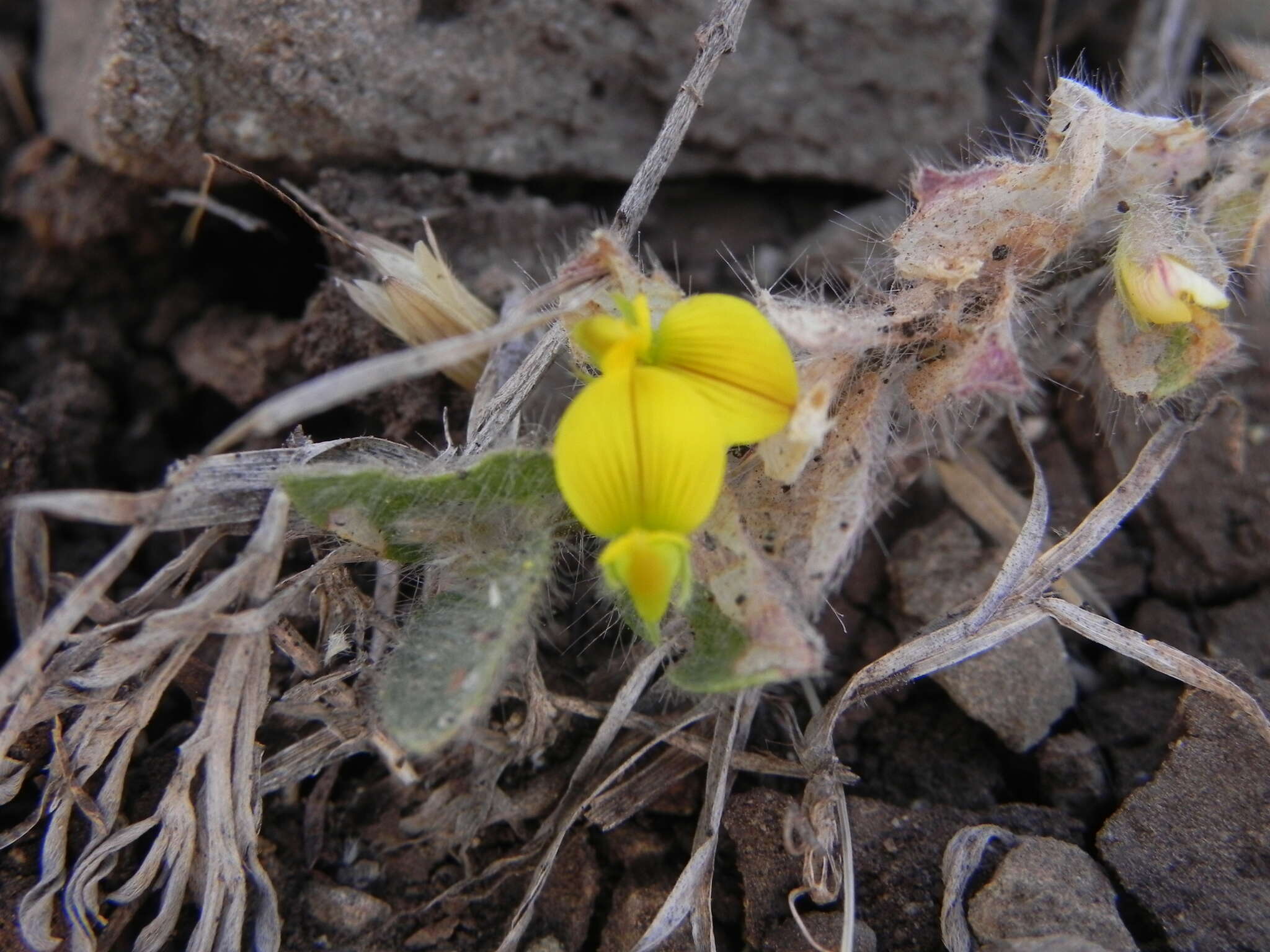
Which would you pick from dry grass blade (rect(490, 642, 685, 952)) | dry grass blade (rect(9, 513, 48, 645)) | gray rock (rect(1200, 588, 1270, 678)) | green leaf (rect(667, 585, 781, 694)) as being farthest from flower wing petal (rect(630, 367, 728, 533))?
gray rock (rect(1200, 588, 1270, 678))

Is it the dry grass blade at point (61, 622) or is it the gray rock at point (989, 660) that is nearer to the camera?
the dry grass blade at point (61, 622)

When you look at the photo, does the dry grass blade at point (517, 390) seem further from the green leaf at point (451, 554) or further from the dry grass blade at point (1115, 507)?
the dry grass blade at point (1115, 507)

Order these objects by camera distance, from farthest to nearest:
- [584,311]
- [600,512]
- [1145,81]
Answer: [1145,81] → [584,311] → [600,512]

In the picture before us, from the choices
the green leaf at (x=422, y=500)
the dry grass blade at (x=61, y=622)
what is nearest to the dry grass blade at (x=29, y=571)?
the dry grass blade at (x=61, y=622)

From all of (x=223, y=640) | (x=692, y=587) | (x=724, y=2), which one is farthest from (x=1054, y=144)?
(x=223, y=640)

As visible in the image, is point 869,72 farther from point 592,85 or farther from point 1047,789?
point 1047,789

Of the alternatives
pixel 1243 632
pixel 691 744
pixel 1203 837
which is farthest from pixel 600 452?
pixel 1243 632

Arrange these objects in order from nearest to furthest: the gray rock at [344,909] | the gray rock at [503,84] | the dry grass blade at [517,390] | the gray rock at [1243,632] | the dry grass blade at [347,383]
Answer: the dry grass blade at [347,383] → the gray rock at [344,909] → the dry grass blade at [517,390] → the gray rock at [1243,632] → the gray rock at [503,84]
